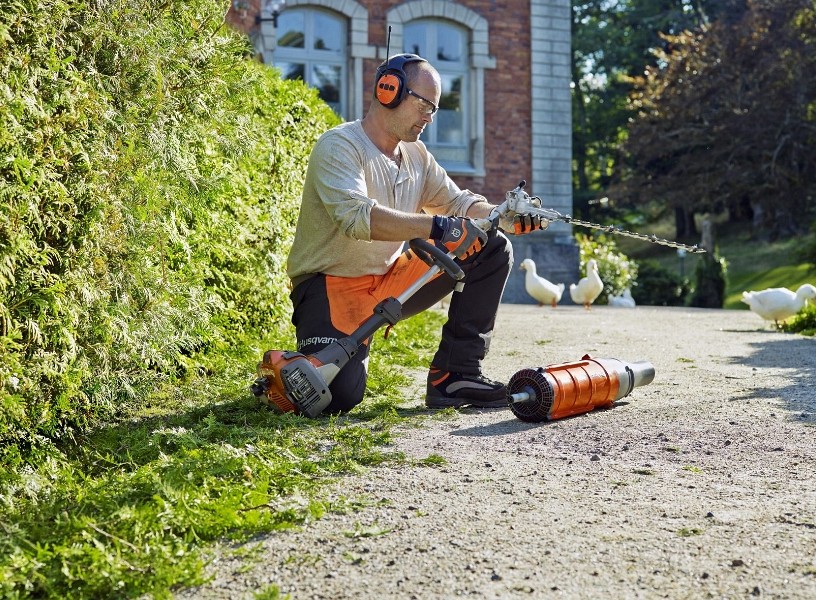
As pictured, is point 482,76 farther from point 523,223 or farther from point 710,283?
point 523,223

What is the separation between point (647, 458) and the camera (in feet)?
14.0

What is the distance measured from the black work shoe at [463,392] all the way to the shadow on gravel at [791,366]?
1410 millimetres

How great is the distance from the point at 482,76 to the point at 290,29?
362 centimetres

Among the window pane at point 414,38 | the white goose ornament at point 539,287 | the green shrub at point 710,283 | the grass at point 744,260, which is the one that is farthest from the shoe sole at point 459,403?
the grass at point 744,260

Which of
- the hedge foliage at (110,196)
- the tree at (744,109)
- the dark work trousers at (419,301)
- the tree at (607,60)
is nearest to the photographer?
the hedge foliage at (110,196)

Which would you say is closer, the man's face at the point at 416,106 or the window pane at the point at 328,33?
the man's face at the point at 416,106

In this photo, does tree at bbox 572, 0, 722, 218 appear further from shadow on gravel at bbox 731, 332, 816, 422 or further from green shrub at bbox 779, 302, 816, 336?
shadow on gravel at bbox 731, 332, 816, 422

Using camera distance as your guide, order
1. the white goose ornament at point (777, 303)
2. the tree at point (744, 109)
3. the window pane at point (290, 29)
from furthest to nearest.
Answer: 1. the tree at point (744, 109)
2. the window pane at point (290, 29)
3. the white goose ornament at point (777, 303)

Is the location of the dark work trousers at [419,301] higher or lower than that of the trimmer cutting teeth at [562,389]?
higher

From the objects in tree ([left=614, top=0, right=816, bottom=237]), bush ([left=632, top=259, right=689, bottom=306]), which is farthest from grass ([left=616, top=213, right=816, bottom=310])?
tree ([left=614, top=0, right=816, bottom=237])

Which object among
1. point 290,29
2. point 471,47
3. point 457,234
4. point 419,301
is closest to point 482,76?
point 471,47

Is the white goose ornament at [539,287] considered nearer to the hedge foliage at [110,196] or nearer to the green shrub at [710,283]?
the green shrub at [710,283]

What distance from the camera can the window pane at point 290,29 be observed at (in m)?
19.8

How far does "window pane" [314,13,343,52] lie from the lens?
20.0m
